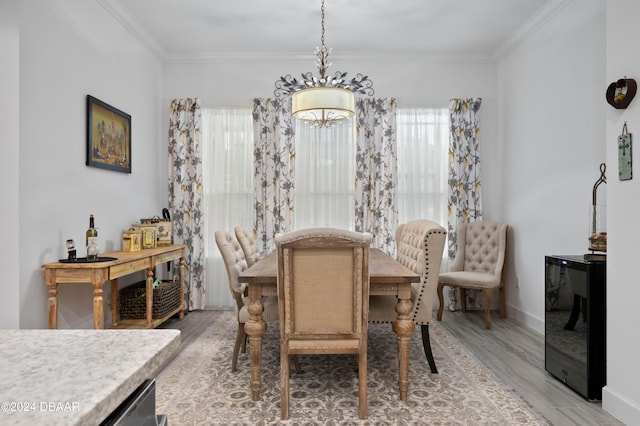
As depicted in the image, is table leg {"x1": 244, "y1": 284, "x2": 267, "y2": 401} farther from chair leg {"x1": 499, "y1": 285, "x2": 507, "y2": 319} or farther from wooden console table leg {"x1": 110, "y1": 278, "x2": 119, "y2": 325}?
chair leg {"x1": 499, "y1": 285, "x2": 507, "y2": 319}

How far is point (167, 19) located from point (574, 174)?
4058 mm

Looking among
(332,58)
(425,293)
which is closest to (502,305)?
(425,293)

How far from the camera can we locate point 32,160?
104 inches

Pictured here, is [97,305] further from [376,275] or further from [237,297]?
[376,275]

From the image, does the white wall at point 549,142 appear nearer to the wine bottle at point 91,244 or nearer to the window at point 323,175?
the window at point 323,175

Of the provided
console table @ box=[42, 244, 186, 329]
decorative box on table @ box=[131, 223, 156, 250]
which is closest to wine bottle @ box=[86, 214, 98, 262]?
console table @ box=[42, 244, 186, 329]

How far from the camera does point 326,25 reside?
393 cm

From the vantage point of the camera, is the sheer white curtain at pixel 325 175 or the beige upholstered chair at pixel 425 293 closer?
the beige upholstered chair at pixel 425 293

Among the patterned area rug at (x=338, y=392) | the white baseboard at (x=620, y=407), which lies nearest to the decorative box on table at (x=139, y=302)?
the patterned area rug at (x=338, y=392)

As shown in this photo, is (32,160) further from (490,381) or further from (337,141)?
(490,381)

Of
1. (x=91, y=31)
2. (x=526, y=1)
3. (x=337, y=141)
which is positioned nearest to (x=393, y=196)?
(x=337, y=141)

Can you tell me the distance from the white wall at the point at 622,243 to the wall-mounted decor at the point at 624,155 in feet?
0.09

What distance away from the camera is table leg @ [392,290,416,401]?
7.80 feet

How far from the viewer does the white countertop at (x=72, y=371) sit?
1.81 feet
